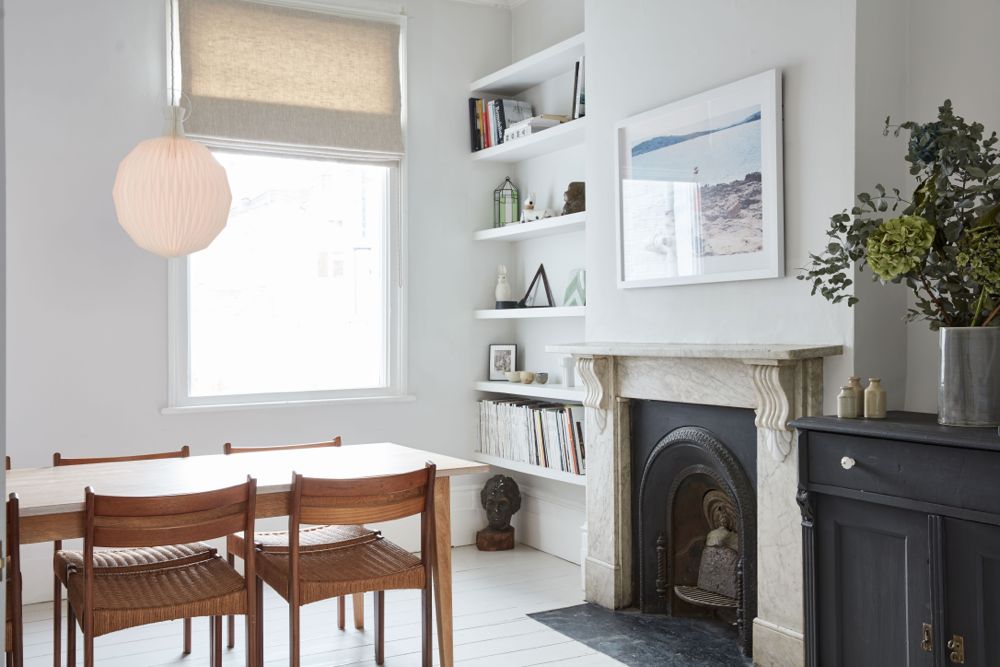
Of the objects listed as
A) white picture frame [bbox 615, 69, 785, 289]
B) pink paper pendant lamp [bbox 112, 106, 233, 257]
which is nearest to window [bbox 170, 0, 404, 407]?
pink paper pendant lamp [bbox 112, 106, 233, 257]

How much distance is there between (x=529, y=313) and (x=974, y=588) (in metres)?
2.81

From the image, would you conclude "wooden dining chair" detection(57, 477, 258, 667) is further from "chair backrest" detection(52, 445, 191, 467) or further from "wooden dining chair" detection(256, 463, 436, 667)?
"chair backrest" detection(52, 445, 191, 467)

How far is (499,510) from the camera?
5043 millimetres

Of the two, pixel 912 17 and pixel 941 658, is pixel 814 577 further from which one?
pixel 912 17

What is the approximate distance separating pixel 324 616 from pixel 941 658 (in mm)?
2495

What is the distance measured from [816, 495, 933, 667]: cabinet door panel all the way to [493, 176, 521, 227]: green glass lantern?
9.35ft

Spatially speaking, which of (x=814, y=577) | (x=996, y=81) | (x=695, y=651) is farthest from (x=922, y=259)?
(x=695, y=651)

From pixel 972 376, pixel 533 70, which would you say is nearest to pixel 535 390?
pixel 533 70

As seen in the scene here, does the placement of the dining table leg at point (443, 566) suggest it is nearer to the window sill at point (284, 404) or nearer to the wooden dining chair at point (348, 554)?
the wooden dining chair at point (348, 554)

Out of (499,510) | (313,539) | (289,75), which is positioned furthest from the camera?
(499,510)

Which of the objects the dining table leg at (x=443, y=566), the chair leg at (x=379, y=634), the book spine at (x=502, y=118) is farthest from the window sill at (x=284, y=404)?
the dining table leg at (x=443, y=566)

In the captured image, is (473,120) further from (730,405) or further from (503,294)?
(730,405)

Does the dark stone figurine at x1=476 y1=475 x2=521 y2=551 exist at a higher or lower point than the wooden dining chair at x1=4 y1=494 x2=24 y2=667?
lower

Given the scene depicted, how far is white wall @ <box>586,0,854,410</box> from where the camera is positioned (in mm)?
3039
